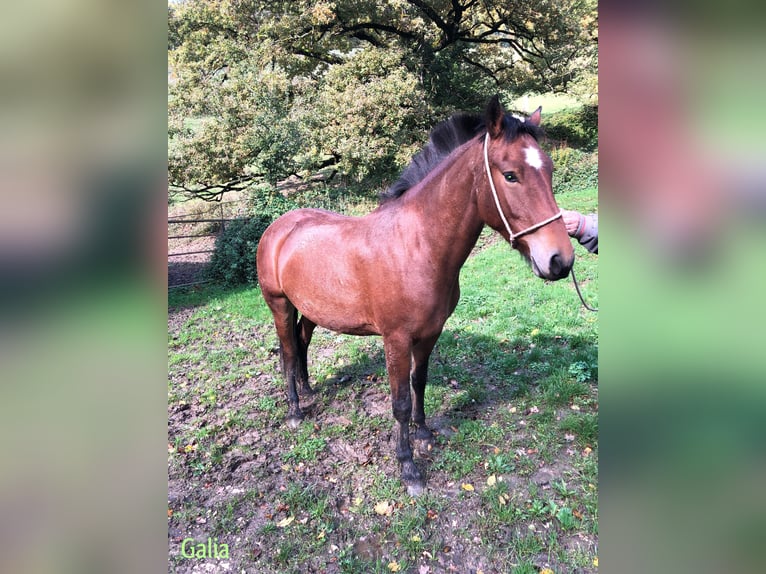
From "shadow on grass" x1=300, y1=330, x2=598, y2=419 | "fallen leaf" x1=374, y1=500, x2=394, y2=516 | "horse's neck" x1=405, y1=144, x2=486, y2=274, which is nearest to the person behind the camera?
"horse's neck" x1=405, y1=144, x2=486, y2=274

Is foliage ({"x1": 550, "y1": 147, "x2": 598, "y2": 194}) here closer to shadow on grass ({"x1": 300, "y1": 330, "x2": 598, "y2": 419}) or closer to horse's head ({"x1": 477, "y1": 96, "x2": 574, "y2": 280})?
shadow on grass ({"x1": 300, "y1": 330, "x2": 598, "y2": 419})

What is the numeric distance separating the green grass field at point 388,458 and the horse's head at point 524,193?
1804mm

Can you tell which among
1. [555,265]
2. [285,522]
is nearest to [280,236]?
[285,522]

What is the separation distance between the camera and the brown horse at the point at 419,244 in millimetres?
2033

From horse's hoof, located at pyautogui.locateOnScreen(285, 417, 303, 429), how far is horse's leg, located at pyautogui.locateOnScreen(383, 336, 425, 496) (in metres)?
1.20

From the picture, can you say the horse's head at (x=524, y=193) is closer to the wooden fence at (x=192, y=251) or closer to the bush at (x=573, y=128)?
the wooden fence at (x=192, y=251)

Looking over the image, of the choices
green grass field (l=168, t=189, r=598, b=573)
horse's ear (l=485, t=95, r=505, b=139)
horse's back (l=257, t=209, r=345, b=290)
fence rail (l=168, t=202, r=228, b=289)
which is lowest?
fence rail (l=168, t=202, r=228, b=289)

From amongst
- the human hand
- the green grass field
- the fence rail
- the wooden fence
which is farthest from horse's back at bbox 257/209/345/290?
the fence rail

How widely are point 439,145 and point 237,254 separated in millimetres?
7291

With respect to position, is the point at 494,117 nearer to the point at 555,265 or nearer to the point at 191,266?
the point at 555,265

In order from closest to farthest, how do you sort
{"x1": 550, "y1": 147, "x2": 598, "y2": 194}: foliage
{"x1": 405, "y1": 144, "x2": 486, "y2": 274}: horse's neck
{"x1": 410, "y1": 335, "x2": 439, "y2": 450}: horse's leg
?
{"x1": 405, "y1": 144, "x2": 486, "y2": 274}: horse's neck → {"x1": 410, "y1": 335, "x2": 439, "y2": 450}: horse's leg → {"x1": 550, "y1": 147, "x2": 598, "y2": 194}: foliage

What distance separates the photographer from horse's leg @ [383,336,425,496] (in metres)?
2.86

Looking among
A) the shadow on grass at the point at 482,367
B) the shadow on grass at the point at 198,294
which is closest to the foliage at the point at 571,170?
the shadow on grass at the point at 482,367
